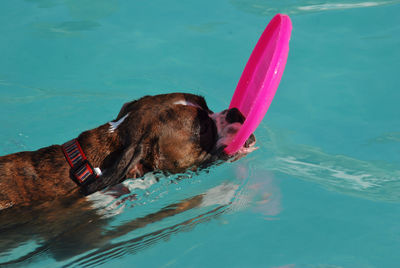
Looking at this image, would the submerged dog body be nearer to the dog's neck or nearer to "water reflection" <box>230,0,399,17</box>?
the dog's neck

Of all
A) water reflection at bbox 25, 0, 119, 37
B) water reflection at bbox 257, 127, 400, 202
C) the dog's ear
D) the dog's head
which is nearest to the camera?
the dog's ear

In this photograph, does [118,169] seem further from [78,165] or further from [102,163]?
[78,165]

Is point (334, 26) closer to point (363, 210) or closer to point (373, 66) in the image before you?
point (373, 66)

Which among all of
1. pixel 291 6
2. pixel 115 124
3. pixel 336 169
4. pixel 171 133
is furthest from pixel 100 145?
pixel 291 6

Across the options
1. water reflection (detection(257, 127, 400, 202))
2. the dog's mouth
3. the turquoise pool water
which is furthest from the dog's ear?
water reflection (detection(257, 127, 400, 202))

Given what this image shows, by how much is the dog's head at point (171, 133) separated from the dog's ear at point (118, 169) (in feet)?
0.03

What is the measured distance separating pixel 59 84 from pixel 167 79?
6.71ft

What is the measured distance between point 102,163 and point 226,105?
11.8 feet

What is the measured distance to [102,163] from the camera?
514 cm

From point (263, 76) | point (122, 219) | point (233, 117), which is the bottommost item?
point (122, 219)

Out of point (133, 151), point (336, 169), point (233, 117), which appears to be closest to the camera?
point (133, 151)

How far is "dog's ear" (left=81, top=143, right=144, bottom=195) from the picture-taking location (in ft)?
15.9

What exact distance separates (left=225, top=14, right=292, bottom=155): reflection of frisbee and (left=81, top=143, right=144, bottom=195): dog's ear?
1133mm

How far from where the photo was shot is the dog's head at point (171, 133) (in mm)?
5270
